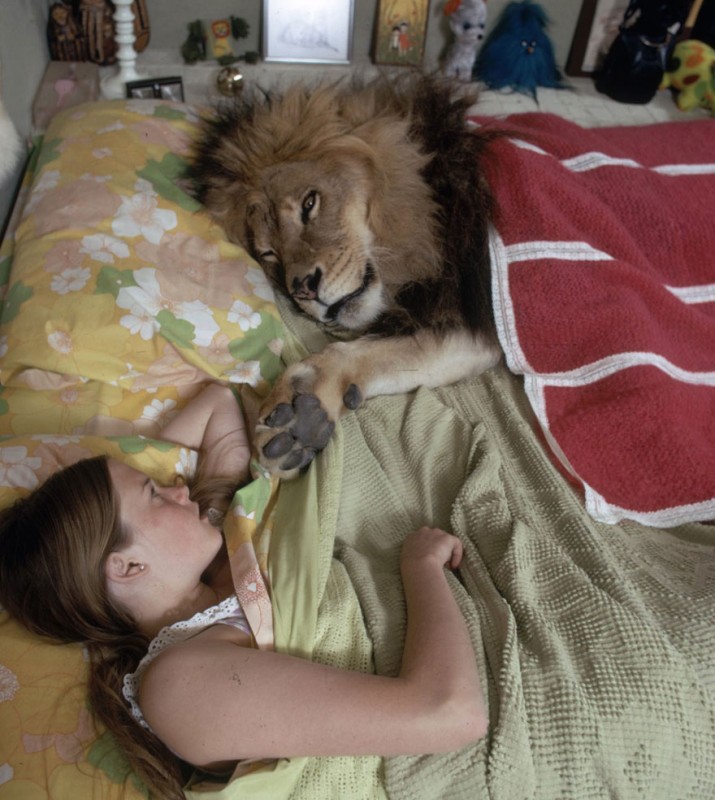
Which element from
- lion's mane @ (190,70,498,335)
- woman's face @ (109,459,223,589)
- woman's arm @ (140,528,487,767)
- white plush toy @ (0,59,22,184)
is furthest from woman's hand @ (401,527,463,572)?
white plush toy @ (0,59,22,184)

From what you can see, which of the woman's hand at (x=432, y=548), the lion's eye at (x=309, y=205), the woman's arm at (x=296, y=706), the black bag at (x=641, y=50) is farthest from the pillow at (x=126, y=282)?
the black bag at (x=641, y=50)

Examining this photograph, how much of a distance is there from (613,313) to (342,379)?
634mm

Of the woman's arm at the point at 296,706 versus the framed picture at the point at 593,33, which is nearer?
the woman's arm at the point at 296,706

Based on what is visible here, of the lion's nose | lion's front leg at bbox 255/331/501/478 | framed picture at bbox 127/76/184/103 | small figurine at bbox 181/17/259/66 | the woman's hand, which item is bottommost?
the woman's hand

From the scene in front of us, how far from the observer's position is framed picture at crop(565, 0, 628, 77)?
3094 millimetres

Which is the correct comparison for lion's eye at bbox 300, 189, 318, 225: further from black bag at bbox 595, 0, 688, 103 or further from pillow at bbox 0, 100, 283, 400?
black bag at bbox 595, 0, 688, 103

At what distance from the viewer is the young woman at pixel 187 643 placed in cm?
105

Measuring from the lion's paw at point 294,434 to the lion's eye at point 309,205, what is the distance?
0.54 meters

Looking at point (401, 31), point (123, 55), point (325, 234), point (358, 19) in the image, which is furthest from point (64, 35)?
point (325, 234)

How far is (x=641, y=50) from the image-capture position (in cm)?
299

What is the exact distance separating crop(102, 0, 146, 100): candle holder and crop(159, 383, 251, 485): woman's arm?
148 cm

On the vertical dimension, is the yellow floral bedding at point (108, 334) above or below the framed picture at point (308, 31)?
below

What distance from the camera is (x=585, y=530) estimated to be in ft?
4.58

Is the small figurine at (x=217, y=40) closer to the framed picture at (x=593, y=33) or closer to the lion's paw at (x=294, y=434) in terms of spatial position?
the framed picture at (x=593, y=33)
